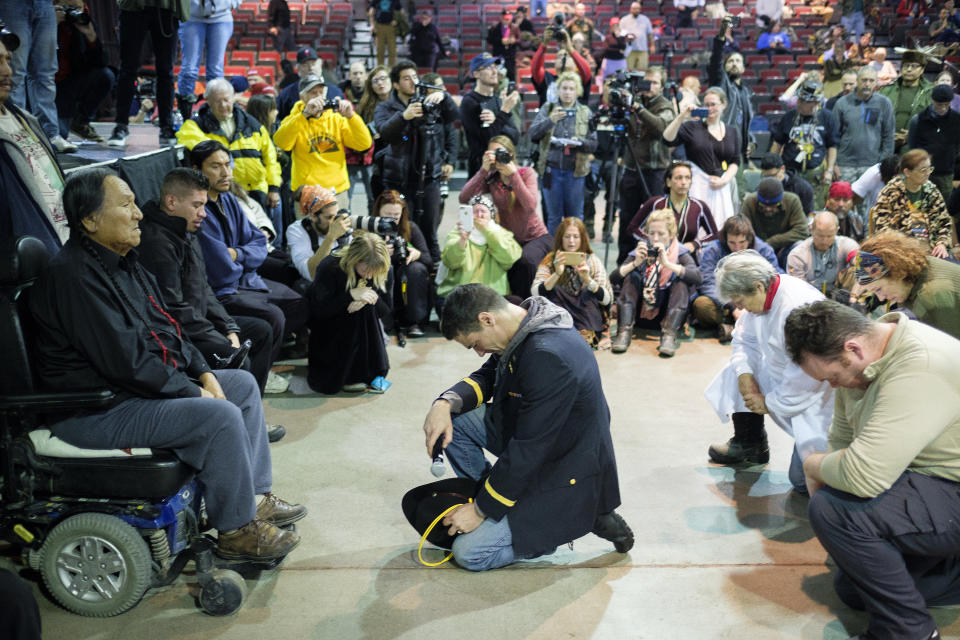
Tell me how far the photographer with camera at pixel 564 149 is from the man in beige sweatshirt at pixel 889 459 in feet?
14.0

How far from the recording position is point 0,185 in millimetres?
3381

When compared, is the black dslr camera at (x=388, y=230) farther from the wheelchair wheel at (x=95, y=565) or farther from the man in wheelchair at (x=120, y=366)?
the wheelchair wheel at (x=95, y=565)

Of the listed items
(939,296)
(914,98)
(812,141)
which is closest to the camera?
(939,296)

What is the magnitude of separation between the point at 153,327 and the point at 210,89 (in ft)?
9.34

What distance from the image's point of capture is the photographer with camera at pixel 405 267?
536 centimetres

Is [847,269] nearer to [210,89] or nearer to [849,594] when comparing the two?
[849,594]

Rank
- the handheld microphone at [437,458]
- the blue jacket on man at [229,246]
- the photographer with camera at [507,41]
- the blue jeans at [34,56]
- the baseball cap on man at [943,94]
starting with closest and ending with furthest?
1. the handheld microphone at [437,458]
2. the blue jacket on man at [229,246]
3. the blue jeans at [34,56]
4. the baseball cap on man at [943,94]
5. the photographer with camera at [507,41]

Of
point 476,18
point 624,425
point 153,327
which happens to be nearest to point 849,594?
point 624,425

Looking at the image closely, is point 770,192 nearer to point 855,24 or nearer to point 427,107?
point 427,107

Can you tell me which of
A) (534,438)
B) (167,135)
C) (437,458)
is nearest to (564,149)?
(167,135)

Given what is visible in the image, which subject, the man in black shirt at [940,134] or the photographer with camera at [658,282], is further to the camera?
the man in black shirt at [940,134]

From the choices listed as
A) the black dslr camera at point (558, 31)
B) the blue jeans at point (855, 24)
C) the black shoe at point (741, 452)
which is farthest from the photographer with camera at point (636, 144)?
the blue jeans at point (855, 24)

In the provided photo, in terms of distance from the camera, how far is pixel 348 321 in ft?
15.3

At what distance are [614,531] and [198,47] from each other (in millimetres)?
4411
